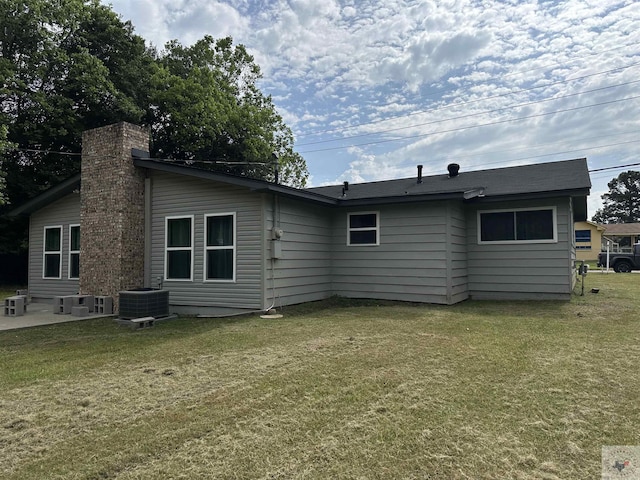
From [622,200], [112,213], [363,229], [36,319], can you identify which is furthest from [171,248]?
[622,200]

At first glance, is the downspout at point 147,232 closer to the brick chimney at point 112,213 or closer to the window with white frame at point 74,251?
the brick chimney at point 112,213

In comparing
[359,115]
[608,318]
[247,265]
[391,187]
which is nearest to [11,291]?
[247,265]

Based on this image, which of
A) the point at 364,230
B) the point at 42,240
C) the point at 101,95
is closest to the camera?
the point at 364,230

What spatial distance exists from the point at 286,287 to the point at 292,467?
636 cm

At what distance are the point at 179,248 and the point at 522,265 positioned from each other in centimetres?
785

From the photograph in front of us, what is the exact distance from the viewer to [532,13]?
1008cm

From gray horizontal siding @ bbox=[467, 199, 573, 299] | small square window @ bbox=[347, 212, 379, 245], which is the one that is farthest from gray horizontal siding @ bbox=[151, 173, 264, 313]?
gray horizontal siding @ bbox=[467, 199, 573, 299]

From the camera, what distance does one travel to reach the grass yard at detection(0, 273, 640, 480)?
232 cm

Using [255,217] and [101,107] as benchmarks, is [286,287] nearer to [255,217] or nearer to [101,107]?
[255,217]

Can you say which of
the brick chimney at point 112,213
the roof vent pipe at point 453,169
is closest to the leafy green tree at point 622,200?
the roof vent pipe at point 453,169

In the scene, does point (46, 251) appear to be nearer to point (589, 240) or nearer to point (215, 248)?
point (215, 248)

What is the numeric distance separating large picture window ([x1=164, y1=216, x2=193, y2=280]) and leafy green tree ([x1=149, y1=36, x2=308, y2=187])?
1047cm

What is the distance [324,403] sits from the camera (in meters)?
3.22

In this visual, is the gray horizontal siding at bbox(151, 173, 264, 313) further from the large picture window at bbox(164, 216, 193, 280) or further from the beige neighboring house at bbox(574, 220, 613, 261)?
the beige neighboring house at bbox(574, 220, 613, 261)
